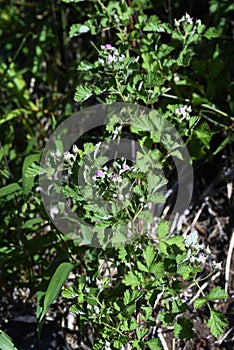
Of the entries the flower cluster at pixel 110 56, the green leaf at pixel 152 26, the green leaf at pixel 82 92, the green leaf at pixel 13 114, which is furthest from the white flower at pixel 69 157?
the green leaf at pixel 13 114

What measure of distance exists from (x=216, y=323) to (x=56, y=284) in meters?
0.41

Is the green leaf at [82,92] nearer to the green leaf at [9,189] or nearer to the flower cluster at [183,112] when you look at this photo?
the flower cluster at [183,112]

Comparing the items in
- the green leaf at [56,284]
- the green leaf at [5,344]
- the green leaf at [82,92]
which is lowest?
the green leaf at [5,344]

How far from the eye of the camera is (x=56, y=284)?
1531mm

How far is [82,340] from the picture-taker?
1.82 metres

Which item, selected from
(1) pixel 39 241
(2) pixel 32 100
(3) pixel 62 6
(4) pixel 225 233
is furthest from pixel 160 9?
(1) pixel 39 241

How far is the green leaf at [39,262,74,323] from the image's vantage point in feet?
4.94

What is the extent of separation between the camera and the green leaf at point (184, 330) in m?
1.38

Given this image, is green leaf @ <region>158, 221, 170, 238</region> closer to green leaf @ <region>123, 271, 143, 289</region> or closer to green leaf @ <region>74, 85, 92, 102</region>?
green leaf @ <region>123, 271, 143, 289</region>

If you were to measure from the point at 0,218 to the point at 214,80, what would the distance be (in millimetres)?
848

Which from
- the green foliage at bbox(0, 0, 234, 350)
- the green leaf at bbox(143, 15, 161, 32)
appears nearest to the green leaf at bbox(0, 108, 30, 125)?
the green foliage at bbox(0, 0, 234, 350)

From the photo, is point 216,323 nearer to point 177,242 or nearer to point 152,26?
point 177,242

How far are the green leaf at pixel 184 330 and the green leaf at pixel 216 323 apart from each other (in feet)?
0.15

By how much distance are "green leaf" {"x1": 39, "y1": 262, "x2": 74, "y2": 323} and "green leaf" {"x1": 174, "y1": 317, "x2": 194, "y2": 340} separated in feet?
1.04
